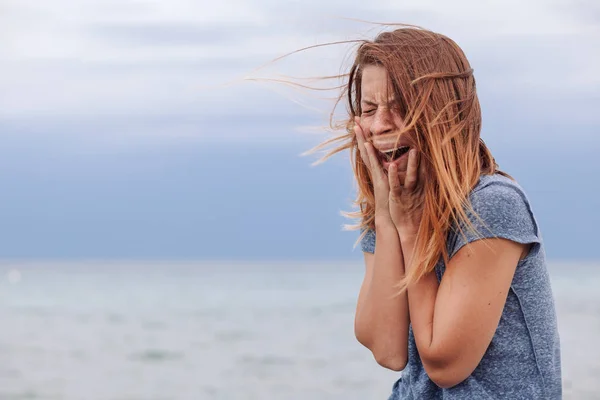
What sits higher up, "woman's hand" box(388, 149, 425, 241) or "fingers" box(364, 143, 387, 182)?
"fingers" box(364, 143, 387, 182)

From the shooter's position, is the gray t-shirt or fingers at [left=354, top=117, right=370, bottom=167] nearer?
the gray t-shirt

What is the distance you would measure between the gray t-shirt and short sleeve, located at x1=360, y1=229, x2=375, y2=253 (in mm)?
482

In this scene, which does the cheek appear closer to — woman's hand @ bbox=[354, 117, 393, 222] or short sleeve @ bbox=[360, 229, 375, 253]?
woman's hand @ bbox=[354, 117, 393, 222]

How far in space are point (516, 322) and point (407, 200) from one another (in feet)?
1.58

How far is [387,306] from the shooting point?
2650 mm

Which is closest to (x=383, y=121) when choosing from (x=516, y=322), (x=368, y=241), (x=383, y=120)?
(x=383, y=120)

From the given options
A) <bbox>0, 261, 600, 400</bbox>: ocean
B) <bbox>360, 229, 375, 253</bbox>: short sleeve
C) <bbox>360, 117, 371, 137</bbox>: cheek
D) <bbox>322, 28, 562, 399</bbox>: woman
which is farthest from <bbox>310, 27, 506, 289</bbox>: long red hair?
<bbox>0, 261, 600, 400</bbox>: ocean

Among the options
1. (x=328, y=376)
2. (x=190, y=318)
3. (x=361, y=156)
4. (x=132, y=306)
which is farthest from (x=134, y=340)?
(x=361, y=156)

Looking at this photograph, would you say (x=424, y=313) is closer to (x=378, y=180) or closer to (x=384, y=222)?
(x=384, y=222)

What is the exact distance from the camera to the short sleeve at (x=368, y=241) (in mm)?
2961

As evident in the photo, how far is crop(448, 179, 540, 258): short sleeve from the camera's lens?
2.40 m

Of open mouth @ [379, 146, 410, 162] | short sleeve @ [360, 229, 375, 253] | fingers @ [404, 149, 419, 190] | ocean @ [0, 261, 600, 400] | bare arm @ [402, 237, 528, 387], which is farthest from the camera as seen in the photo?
ocean @ [0, 261, 600, 400]

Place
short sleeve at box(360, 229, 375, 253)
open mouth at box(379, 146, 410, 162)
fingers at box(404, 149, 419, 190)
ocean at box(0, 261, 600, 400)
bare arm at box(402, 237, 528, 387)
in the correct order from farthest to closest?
ocean at box(0, 261, 600, 400) < short sleeve at box(360, 229, 375, 253) < open mouth at box(379, 146, 410, 162) < fingers at box(404, 149, 419, 190) < bare arm at box(402, 237, 528, 387)

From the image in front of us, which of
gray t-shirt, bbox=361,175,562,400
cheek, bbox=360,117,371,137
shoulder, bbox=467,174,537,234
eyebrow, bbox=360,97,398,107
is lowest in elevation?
gray t-shirt, bbox=361,175,562,400
